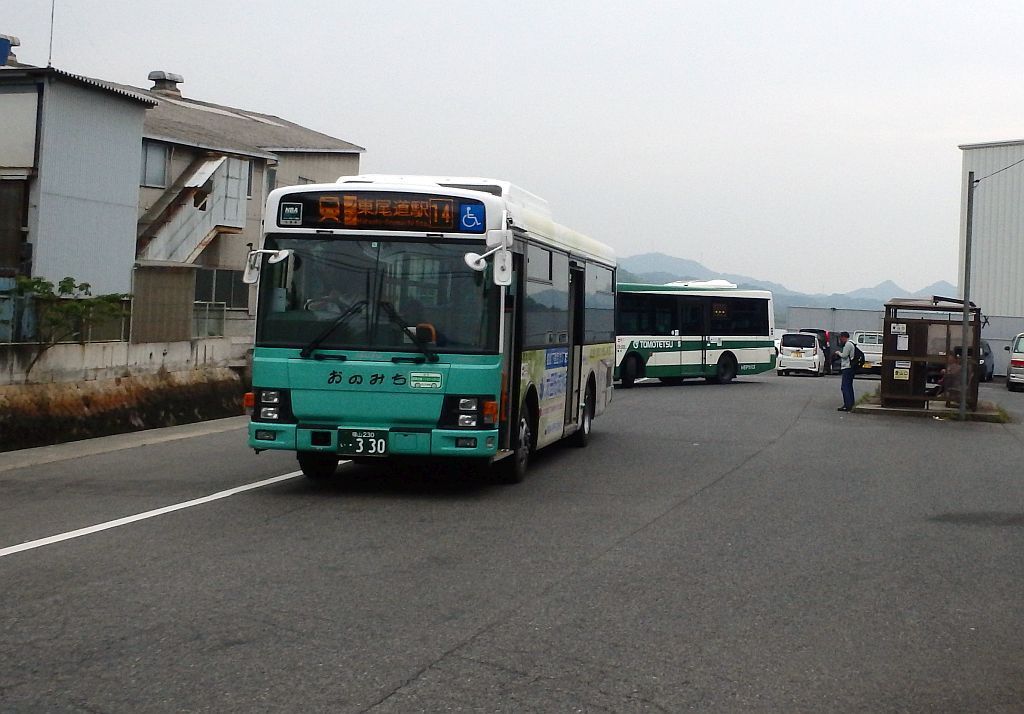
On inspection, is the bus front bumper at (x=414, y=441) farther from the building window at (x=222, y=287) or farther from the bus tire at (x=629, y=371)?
the building window at (x=222, y=287)

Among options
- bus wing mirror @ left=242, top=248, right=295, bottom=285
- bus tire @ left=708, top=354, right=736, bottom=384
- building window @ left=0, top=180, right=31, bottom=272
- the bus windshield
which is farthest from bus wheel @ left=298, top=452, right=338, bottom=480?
bus tire @ left=708, top=354, right=736, bottom=384

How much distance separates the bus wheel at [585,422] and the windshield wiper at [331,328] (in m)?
6.31

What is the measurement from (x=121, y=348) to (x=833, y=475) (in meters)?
13.1

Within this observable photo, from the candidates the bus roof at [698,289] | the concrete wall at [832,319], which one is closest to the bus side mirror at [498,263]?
the bus roof at [698,289]

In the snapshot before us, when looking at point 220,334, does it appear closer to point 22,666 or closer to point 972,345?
point 972,345

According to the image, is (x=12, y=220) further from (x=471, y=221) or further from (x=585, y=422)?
(x=471, y=221)

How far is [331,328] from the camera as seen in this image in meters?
11.7

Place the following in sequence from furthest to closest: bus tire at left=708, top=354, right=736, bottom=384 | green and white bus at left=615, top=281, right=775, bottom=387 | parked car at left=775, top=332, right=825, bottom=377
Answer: parked car at left=775, top=332, right=825, bottom=377, bus tire at left=708, top=354, right=736, bottom=384, green and white bus at left=615, top=281, right=775, bottom=387

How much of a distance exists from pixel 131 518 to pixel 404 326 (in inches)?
116

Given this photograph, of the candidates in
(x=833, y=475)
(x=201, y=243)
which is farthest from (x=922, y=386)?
(x=201, y=243)

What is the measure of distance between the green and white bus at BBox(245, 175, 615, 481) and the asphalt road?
2.34 ft

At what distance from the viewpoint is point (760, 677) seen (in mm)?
6020

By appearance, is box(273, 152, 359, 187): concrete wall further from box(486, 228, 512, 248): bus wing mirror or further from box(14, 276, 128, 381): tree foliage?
box(486, 228, 512, 248): bus wing mirror

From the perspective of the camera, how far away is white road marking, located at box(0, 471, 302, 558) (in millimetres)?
9102
